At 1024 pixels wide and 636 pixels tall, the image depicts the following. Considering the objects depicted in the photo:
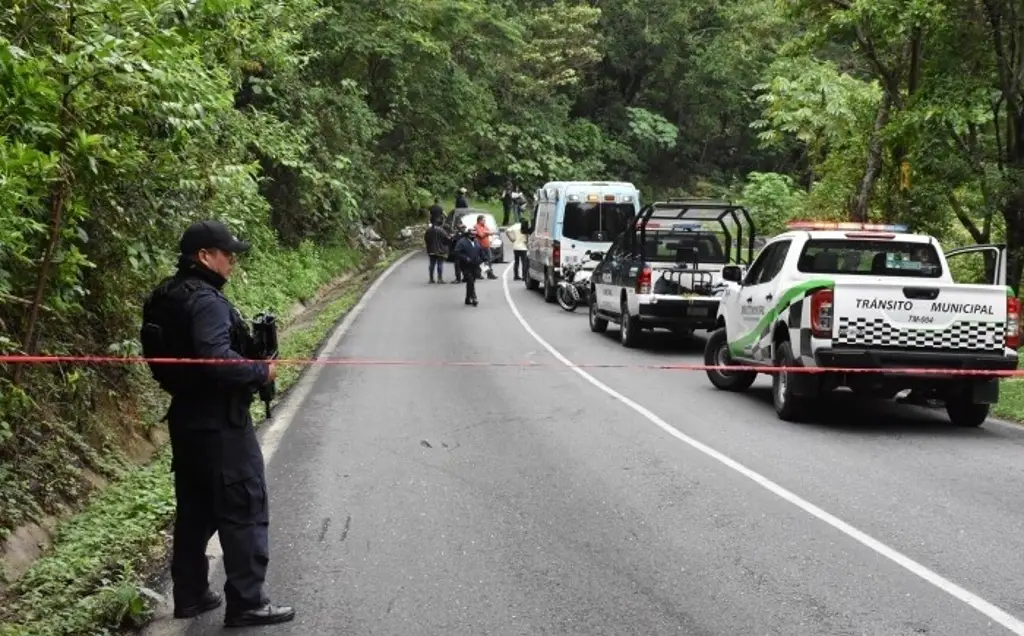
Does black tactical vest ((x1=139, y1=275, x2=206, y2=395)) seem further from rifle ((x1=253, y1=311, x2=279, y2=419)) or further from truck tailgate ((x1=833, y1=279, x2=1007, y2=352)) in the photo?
truck tailgate ((x1=833, y1=279, x2=1007, y2=352))

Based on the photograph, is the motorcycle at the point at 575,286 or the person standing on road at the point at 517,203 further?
the person standing on road at the point at 517,203

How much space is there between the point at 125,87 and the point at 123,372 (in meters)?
3.65

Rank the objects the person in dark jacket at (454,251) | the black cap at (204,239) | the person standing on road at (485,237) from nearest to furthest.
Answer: the black cap at (204,239) → the person in dark jacket at (454,251) → the person standing on road at (485,237)

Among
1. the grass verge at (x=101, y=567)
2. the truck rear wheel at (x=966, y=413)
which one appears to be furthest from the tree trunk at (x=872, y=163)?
the grass verge at (x=101, y=567)

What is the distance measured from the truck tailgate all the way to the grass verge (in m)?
6.25

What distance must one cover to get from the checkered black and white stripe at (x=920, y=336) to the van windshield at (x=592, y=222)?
46.9 ft

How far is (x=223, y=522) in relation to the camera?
5.17m

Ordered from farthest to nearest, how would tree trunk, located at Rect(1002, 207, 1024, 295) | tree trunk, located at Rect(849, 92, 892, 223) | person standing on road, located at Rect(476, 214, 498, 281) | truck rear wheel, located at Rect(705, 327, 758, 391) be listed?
person standing on road, located at Rect(476, 214, 498, 281) → tree trunk, located at Rect(849, 92, 892, 223) → tree trunk, located at Rect(1002, 207, 1024, 295) → truck rear wheel, located at Rect(705, 327, 758, 391)

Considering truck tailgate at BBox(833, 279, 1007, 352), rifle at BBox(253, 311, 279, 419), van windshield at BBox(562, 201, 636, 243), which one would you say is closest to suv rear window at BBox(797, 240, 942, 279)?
truck tailgate at BBox(833, 279, 1007, 352)

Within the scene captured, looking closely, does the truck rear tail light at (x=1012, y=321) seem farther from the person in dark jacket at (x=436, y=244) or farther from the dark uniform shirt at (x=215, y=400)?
the person in dark jacket at (x=436, y=244)

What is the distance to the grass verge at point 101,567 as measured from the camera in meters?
5.38

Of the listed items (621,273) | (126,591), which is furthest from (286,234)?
(126,591)

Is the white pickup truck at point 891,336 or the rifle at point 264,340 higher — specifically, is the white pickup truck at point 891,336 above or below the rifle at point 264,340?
below

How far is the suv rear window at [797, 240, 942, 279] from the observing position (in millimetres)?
11945
